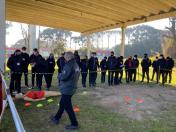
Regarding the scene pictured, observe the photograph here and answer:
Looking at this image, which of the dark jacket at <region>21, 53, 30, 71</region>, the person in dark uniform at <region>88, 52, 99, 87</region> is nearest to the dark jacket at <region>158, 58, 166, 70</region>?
the person in dark uniform at <region>88, 52, 99, 87</region>

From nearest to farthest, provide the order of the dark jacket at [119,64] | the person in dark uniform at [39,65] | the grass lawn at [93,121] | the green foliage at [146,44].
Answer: the grass lawn at [93,121] → the person in dark uniform at [39,65] → the dark jacket at [119,64] → the green foliage at [146,44]

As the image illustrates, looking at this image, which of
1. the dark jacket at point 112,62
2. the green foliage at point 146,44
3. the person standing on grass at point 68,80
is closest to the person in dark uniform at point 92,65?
the dark jacket at point 112,62

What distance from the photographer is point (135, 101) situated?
937 centimetres

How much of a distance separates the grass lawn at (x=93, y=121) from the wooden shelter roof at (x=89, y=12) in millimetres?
5178

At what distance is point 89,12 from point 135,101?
6.09 meters

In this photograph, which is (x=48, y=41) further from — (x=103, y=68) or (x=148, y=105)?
(x=148, y=105)

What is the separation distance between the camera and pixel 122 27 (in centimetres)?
1612

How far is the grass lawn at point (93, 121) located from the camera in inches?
243

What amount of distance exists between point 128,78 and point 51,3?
5866 millimetres

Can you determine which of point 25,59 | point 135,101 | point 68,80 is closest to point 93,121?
point 68,80

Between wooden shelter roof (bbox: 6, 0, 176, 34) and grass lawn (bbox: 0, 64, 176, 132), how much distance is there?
5.18 m

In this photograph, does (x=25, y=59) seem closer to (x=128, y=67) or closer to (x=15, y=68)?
(x=15, y=68)

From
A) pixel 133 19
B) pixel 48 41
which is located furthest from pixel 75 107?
pixel 48 41

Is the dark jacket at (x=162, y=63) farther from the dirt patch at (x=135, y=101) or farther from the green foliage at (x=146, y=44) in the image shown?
the green foliage at (x=146, y=44)
